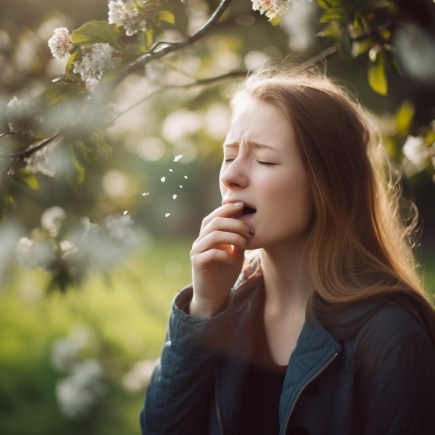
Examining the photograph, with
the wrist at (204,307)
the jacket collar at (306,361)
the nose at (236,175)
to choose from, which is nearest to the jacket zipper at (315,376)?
the jacket collar at (306,361)

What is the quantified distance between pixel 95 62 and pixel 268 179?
0.50 meters

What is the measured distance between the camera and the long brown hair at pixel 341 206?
1525 mm

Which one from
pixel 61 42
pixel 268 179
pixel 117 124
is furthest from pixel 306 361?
pixel 117 124

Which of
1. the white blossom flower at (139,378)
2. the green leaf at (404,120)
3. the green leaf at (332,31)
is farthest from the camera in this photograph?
the white blossom flower at (139,378)

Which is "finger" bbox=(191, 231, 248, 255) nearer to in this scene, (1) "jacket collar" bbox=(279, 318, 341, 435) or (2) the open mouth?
(2) the open mouth

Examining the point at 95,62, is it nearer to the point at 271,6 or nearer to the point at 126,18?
the point at 126,18

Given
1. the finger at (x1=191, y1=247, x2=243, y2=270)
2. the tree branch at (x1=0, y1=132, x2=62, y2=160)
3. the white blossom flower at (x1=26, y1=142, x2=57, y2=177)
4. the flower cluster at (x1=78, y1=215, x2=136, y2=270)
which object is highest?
the tree branch at (x1=0, y1=132, x2=62, y2=160)

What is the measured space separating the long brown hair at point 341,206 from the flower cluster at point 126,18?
357 mm

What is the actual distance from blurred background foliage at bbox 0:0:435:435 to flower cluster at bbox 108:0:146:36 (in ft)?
0.08

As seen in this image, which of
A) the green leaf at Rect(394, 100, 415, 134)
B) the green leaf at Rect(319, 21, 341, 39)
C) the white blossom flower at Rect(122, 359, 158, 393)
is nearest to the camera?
the green leaf at Rect(319, 21, 341, 39)

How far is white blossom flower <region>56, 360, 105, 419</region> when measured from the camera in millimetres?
3172

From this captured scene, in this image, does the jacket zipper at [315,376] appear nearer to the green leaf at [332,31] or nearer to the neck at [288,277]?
the neck at [288,277]

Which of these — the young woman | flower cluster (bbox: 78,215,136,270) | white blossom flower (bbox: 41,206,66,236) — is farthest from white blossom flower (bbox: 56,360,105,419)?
the young woman

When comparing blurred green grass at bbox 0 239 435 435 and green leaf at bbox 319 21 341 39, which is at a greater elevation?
green leaf at bbox 319 21 341 39
